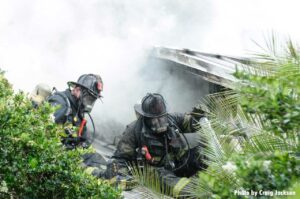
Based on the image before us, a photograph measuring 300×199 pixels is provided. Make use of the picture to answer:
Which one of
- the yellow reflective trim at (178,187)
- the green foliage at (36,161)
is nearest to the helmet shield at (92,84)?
the yellow reflective trim at (178,187)

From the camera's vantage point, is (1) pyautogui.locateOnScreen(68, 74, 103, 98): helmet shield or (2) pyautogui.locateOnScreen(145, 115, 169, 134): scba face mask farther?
(1) pyautogui.locateOnScreen(68, 74, 103, 98): helmet shield

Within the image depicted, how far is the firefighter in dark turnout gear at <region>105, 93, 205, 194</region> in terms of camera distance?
24.7 ft

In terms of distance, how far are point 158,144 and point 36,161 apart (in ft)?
9.98

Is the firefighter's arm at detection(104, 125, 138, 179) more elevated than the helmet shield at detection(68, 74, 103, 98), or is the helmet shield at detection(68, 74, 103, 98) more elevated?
the helmet shield at detection(68, 74, 103, 98)

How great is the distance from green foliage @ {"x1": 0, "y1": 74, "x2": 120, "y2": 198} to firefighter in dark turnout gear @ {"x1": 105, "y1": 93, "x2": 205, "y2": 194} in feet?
8.02

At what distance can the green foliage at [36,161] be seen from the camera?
471 centimetres

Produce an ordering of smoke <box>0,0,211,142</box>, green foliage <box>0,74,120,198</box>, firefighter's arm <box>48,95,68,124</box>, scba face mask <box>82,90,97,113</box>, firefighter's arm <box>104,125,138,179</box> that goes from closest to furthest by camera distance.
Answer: green foliage <box>0,74,120,198</box> < firefighter's arm <box>48,95,68,124</box> < firefighter's arm <box>104,125,138,179</box> < scba face mask <box>82,90,97,113</box> < smoke <box>0,0,211,142</box>

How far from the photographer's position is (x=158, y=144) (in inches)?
299

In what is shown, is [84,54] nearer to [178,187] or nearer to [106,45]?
[106,45]

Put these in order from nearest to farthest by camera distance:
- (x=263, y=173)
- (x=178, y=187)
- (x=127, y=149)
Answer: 1. (x=263, y=173)
2. (x=178, y=187)
3. (x=127, y=149)

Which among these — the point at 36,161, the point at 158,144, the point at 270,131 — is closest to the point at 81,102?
the point at 158,144

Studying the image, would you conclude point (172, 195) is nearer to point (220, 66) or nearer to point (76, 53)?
point (220, 66)

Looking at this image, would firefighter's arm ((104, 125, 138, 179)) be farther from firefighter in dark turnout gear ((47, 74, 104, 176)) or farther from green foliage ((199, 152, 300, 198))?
green foliage ((199, 152, 300, 198))

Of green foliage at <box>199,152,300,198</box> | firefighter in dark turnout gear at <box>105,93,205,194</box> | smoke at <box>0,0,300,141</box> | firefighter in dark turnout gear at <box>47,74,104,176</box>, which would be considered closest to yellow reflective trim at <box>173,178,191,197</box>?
firefighter in dark turnout gear at <box>105,93,205,194</box>
